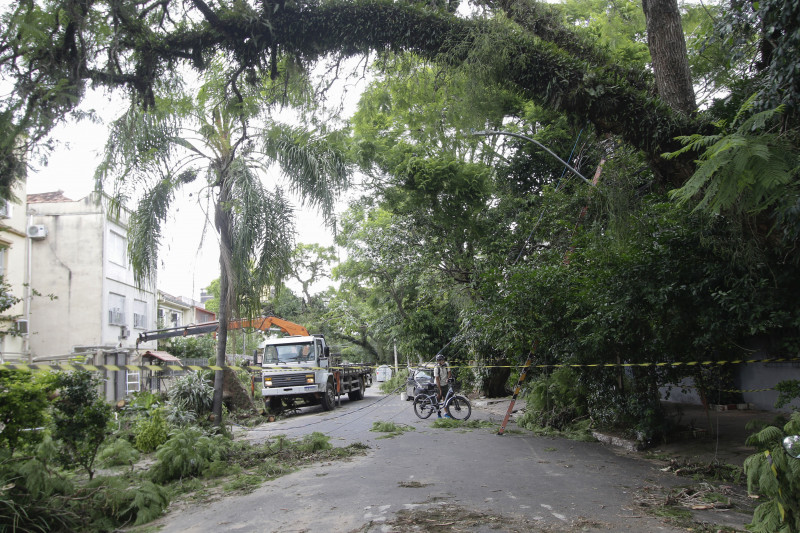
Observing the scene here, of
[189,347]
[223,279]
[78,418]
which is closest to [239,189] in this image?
[223,279]

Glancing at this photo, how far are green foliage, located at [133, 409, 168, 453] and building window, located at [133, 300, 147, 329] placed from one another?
2029 cm

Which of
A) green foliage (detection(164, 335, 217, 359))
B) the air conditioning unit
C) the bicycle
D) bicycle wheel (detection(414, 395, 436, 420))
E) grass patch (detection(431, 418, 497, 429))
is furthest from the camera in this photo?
green foliage (detection(164, 335, 217, 359))

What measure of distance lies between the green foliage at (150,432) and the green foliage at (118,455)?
1.68 meters

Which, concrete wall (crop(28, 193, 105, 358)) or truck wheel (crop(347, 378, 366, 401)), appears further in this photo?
concrete wall (crop(28, 193, 105, 358))

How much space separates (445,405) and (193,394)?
22.7 feet

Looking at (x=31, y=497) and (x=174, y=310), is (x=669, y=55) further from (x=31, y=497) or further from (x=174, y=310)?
(x=174, y=310)

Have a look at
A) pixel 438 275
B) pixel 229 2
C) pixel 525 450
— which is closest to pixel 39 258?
pixel 438 275

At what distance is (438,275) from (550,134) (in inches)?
290

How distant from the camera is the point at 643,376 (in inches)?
407

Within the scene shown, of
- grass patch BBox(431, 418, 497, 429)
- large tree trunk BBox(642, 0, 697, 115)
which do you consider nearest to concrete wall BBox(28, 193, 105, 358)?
grass patch BBox(431, 418, 497, 429)

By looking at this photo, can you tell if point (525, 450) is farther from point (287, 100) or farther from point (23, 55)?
point (23, 55)

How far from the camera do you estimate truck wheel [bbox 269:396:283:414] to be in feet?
64.5

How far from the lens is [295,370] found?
1981cm

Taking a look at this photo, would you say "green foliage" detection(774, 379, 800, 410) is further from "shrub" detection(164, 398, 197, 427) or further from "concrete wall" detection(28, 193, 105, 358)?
"concrete wall" detection(28, 193, 105, 358)
